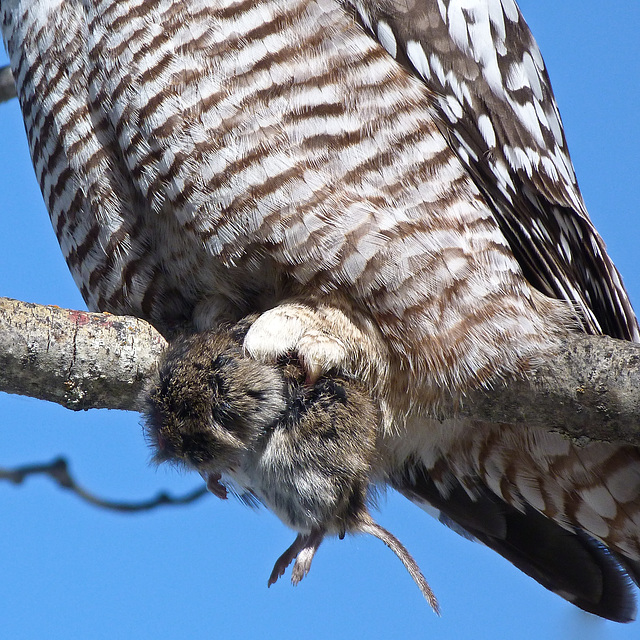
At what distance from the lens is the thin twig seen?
3.65 meters

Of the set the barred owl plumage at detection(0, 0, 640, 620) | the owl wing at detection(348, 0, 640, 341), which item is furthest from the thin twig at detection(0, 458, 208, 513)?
the owl wing at detection(348, 0, 640, 341)

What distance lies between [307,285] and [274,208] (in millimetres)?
252

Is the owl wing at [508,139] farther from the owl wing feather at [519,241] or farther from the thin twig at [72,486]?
the thin twig at [72,486]

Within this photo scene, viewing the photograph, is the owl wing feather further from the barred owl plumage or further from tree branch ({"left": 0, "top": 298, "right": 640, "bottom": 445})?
tree branch ({"left": 0, "top": 298, "right": 640, "bottom": 445})

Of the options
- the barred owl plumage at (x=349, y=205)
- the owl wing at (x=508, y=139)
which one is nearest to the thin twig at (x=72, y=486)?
the barred owl plumage at (x=349, y=205)

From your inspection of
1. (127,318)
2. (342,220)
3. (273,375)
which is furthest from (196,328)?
(342,220)

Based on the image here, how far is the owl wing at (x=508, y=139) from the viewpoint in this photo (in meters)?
2.76

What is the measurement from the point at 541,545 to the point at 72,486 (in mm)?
1952

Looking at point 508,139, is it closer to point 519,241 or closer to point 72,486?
point 519,241

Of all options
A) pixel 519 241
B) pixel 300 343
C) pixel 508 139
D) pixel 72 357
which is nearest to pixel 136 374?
pixel 72 357

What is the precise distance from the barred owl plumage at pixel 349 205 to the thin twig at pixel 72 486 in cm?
101

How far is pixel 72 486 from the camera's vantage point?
12.2 feet

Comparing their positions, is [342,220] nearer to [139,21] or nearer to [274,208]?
[274,208]

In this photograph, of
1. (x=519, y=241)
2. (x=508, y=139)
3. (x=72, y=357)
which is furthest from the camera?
(x=508, y=139)
